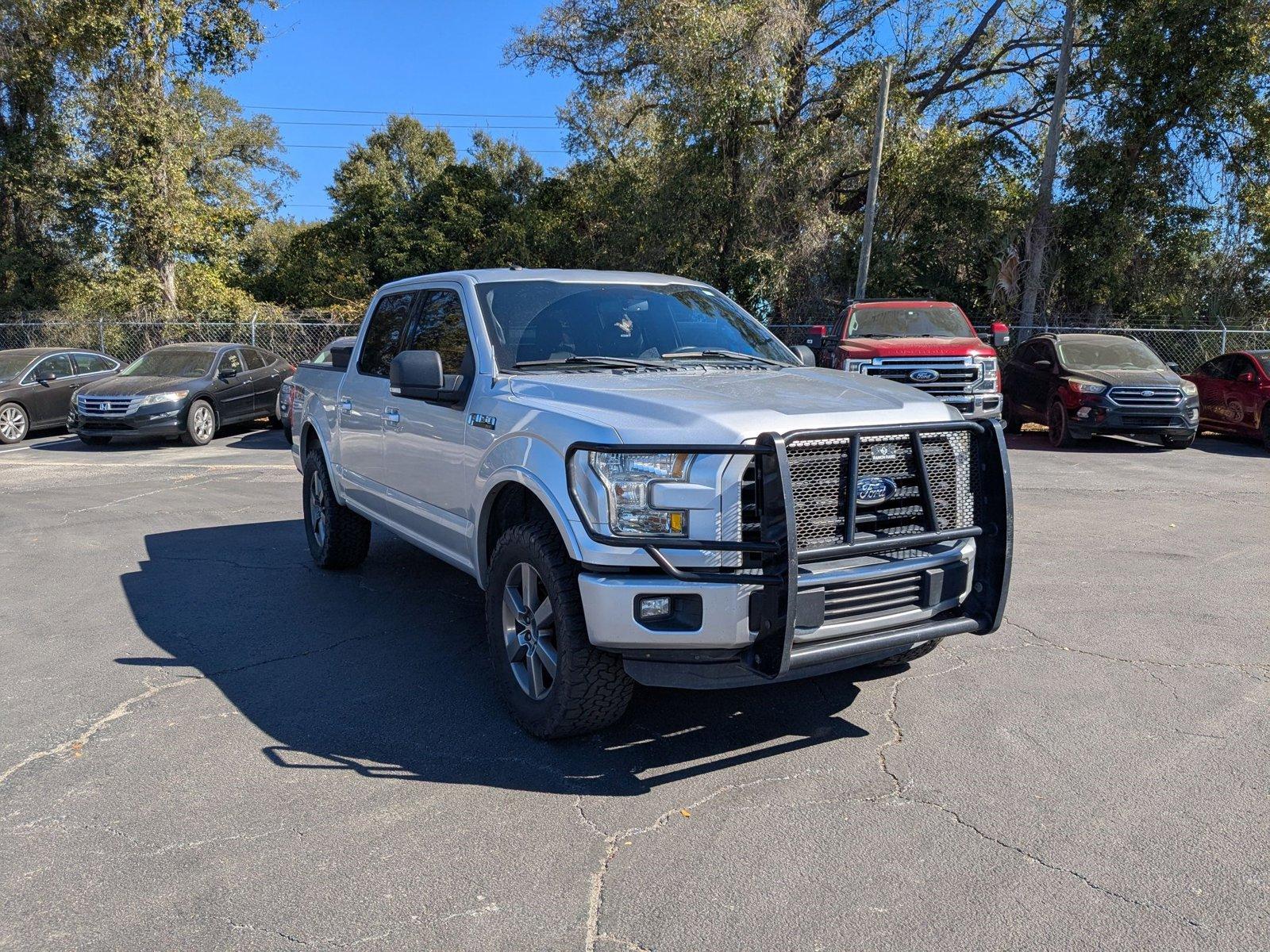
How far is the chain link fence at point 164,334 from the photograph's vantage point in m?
23.5

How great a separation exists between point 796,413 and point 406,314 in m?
3.02

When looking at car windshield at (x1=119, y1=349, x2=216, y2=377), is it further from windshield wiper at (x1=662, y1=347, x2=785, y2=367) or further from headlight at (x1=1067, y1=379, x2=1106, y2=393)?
headlight at (x1=1067, y1=379, x2=1106, y2=393)

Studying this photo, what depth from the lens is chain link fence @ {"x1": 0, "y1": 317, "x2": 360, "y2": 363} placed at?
76.9 feet

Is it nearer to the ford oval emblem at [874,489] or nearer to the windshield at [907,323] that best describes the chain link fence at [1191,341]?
the windshield at [907,323]

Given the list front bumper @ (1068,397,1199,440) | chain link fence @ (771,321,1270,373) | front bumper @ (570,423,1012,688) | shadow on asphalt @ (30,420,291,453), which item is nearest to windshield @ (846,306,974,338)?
front bumper @ (1068,397,1199,440)

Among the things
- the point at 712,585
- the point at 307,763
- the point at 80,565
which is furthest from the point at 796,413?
the point at 80,565

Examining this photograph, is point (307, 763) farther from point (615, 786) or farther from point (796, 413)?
point (796, 413)

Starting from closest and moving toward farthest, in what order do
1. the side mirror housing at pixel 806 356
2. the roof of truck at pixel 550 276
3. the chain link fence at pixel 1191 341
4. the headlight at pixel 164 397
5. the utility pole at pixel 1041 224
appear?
the roof of truck at pixel 550 276 → the side mirror housing at pixel 806 356 → the headlight at pixel 164 397 → the chain link fence at pixel 1191 341 → the utility pole at pixel 1041 224

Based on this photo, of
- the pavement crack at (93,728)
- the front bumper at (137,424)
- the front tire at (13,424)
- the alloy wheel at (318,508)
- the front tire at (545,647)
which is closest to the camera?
the front tire at (545,647)

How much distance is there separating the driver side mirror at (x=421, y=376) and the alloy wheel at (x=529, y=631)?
1.06m

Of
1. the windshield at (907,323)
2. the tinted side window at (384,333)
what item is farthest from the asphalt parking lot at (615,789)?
the windshield at (907,323)

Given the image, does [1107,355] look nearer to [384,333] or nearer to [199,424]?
[384,333]

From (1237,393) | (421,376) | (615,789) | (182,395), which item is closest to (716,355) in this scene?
(421,376)

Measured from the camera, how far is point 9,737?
4289 millimetres
